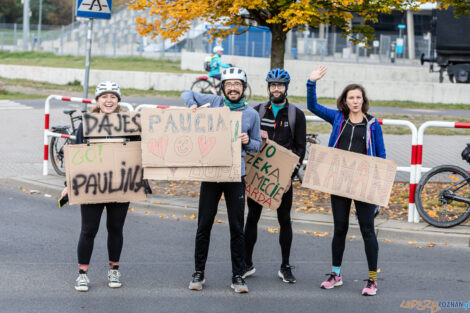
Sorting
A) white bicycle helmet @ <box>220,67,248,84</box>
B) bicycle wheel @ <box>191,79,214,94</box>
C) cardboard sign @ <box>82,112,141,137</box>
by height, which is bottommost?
cardboard sign @ <box>82,112,141,137</box>

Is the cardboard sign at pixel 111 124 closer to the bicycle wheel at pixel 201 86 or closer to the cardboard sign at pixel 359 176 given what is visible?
the cardboard sign at pixel 359 176

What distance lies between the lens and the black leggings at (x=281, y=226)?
22.0ft

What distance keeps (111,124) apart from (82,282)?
131 centimetres

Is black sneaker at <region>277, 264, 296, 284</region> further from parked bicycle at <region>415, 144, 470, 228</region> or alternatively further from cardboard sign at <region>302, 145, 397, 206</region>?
parked bicycle at <region>415, 144, 470, 228</region>

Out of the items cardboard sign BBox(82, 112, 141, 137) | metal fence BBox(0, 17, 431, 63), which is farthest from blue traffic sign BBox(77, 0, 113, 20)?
metal fence BBox(0, 17, 431, 63)

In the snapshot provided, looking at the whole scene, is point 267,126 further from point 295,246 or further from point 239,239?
point 295,246

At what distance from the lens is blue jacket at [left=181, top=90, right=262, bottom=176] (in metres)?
6.23

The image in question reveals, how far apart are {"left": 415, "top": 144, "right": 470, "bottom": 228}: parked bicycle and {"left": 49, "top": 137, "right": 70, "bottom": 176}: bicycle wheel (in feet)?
18.1

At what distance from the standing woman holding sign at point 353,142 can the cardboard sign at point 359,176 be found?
62 millimetres

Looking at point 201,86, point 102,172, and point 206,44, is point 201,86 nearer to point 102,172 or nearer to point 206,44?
point 206,44

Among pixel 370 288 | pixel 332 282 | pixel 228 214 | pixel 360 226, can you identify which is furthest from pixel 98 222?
pixel 370 288

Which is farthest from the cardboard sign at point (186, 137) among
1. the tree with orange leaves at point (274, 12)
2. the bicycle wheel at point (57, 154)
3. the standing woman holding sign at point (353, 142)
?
the bicycle wheel at point (57, 154)

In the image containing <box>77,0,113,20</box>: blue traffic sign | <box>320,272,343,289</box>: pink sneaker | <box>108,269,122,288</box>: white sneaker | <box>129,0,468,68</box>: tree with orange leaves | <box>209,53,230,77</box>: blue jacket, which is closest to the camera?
<box>108,269,122,288</box>: white sneaker

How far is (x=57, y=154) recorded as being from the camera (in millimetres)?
11812
